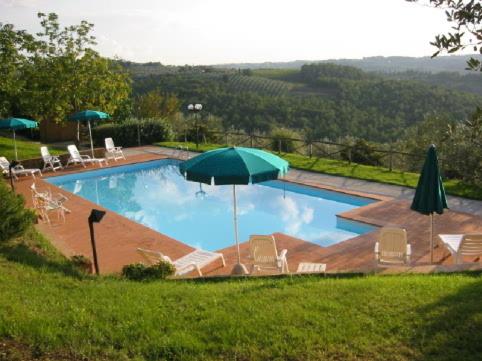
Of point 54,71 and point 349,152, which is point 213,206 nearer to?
point 349,152

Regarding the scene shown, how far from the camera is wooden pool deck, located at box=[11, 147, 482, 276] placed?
8.09m

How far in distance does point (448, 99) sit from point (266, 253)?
39.9 meters

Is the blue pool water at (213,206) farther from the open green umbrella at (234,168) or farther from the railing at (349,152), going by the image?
the open green umbrella at (234,168)

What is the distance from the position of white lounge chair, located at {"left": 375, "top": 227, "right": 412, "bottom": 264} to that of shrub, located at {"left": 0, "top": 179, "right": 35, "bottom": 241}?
18.0 feet

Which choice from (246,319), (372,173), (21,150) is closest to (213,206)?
(372,173)

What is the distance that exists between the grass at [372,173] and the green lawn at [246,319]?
676 cm

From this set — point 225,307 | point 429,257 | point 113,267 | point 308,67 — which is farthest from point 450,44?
point 308,67

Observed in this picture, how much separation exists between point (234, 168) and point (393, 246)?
2756mm

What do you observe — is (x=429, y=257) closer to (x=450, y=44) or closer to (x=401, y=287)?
(x=401, y=287)

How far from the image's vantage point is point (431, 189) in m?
7.15

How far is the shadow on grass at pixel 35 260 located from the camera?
6477 millimetres

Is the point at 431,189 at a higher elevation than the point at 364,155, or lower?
higher

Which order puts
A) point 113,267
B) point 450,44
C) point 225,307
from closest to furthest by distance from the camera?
point 450,44
point 225,307
point 113,267

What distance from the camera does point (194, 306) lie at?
5.01 meters
